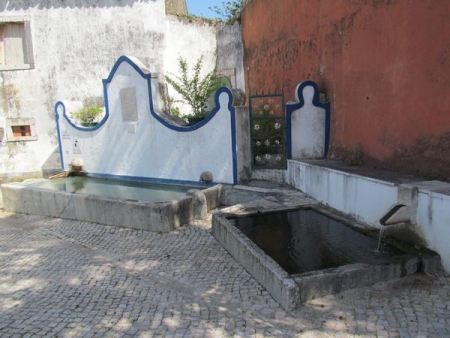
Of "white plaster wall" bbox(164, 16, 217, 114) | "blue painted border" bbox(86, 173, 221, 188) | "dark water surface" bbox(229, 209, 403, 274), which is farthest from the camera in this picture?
"white plaster wall" bbox(164, 16, 217, 114)

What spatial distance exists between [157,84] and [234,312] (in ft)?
19.0

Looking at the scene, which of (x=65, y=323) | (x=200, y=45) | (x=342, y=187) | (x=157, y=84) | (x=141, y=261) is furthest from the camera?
(x=200, y=45)

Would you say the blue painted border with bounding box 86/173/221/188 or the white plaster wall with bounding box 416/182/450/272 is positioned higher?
the white plaster wall with bounding box 416/182/450/272

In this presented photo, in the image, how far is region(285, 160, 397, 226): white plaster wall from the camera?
185 inches

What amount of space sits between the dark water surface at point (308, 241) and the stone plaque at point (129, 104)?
173 inches

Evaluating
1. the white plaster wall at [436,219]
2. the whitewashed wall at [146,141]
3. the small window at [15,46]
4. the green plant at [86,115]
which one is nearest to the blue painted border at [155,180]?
the whitewashed wall at [146,141]

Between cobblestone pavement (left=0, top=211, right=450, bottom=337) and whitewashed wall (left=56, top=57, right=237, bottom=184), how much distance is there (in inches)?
94.3

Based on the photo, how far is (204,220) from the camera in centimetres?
641

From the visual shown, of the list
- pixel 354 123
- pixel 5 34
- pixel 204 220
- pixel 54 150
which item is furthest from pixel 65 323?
pixel 5 34

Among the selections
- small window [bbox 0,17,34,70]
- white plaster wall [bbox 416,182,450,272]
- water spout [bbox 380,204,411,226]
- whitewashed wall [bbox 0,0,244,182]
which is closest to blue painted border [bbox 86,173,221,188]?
whitewashed wall [bbox 0,0,244,182]

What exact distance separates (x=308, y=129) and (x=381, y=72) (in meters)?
1.85

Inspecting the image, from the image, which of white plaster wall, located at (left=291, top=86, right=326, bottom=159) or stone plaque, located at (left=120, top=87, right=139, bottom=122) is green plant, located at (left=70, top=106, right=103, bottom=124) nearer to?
stone plaque, located at (left=120, top=87, right=139, bottom=122)

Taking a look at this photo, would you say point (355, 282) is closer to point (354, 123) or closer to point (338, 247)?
point (338, 247)

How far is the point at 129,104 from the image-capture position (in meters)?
8.69
